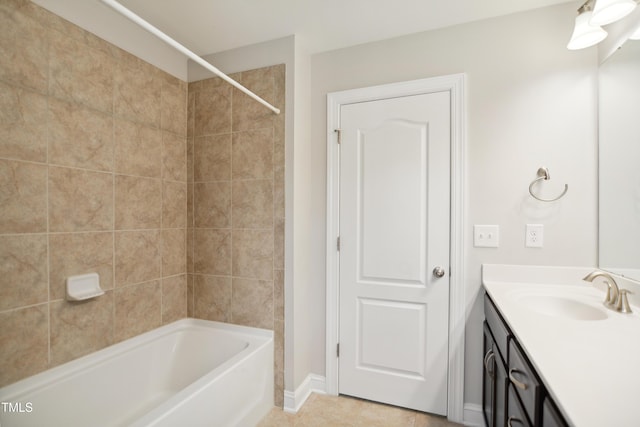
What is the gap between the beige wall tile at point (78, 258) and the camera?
1.44 meters

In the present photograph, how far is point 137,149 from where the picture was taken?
184 centimetres

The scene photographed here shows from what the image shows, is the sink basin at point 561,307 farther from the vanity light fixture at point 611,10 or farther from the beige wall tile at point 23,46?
the beige wall tile at point 23,46

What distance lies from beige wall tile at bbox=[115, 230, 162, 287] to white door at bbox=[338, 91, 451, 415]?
1239 mm

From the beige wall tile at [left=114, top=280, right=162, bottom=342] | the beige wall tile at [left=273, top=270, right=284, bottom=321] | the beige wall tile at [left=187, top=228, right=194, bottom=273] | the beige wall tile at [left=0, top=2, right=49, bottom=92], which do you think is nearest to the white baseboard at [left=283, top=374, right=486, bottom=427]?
the beige wall tile at [left=273, top=270, right=284, bottom=321]

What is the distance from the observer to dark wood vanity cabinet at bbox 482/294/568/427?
79 centimetres

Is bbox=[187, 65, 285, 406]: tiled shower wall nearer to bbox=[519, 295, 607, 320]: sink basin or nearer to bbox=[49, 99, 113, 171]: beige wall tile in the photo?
bbox=[49, 99, 113, 171]: beige wall tile

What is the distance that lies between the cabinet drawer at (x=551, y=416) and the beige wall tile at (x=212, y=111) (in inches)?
82.3

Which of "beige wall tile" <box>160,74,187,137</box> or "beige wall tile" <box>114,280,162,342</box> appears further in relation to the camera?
"beige wall tile" <box>160,74,187,137</box>

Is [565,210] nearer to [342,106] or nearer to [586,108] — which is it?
[586,108]

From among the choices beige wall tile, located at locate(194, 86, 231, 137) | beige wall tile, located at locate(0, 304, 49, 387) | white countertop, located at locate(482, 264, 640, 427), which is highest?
beige wall tile, located at locate(194, 86, 231, 137)

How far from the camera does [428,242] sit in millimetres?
1841

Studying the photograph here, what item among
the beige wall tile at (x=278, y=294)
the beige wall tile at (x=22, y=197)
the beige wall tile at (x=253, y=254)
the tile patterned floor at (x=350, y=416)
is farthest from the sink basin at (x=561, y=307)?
the beige wall tile at (x=22, y=197)

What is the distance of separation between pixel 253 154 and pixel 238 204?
0.36 metres

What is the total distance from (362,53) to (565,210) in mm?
1544
